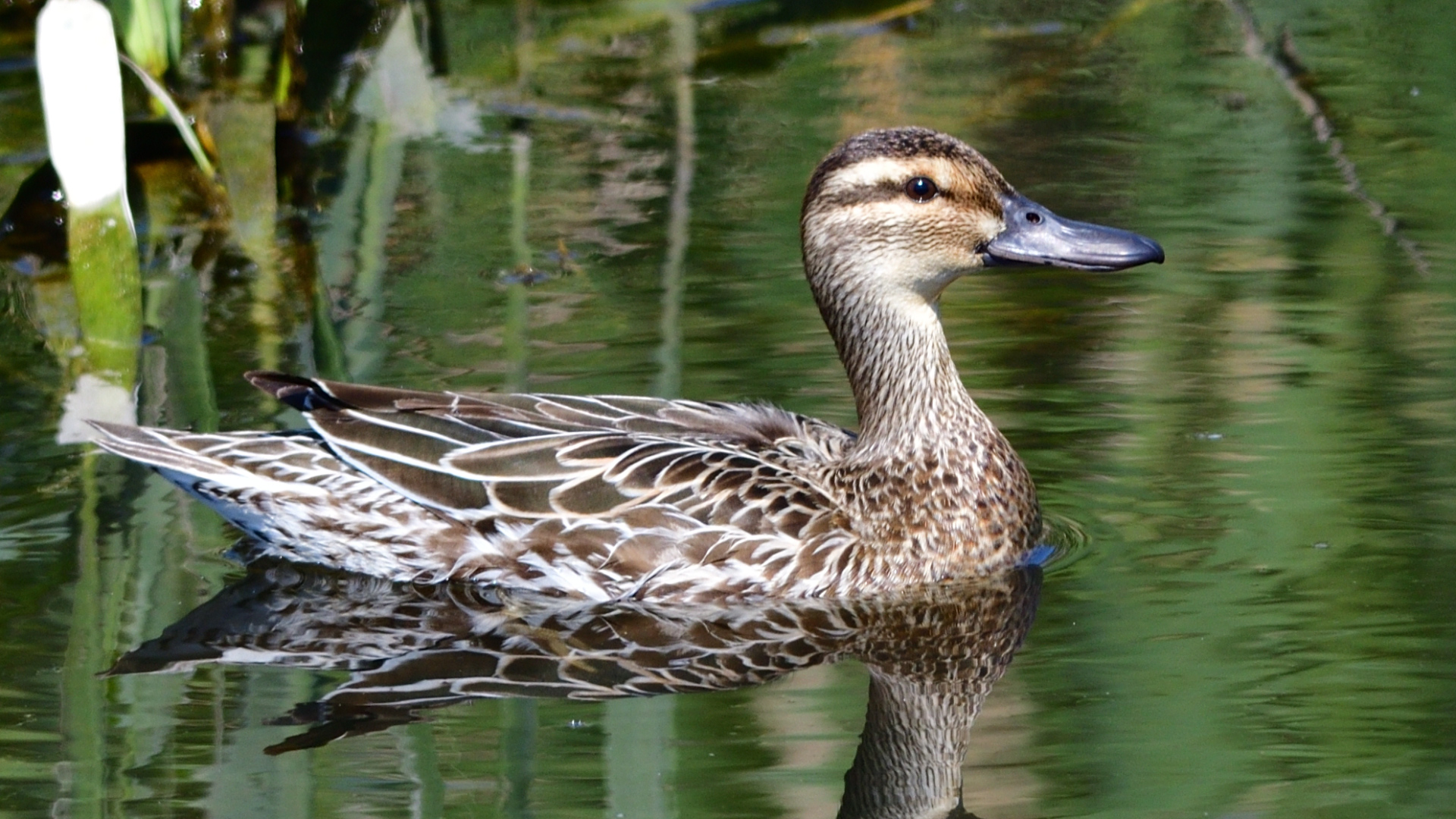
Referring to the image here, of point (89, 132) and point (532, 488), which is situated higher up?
point (89, 132)

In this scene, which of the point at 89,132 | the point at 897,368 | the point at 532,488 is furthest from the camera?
the point at 89,132

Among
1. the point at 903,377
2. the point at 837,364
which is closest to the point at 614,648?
the point at 903,377

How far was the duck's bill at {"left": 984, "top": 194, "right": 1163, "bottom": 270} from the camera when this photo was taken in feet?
22.6

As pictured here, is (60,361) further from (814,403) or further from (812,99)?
(812,99)

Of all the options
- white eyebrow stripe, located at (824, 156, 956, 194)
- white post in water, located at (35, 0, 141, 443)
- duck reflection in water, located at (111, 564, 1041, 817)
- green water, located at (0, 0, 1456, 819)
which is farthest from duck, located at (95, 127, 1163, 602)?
white post in water, located at (35, 0, 141, 443)

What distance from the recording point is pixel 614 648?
6316mm

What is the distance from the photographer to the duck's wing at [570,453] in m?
6.83

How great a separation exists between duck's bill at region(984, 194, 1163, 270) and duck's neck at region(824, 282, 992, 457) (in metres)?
0.34

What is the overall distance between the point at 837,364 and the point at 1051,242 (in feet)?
5.39

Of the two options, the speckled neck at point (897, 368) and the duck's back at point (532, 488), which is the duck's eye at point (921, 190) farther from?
the duck's back at point (532, 488)

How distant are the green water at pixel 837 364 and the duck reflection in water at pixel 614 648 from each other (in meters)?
0.09

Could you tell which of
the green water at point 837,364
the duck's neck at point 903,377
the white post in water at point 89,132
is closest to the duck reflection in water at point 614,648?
the green water at point 837,364

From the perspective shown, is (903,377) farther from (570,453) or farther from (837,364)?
(837,364)

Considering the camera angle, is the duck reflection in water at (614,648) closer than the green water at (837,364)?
No
